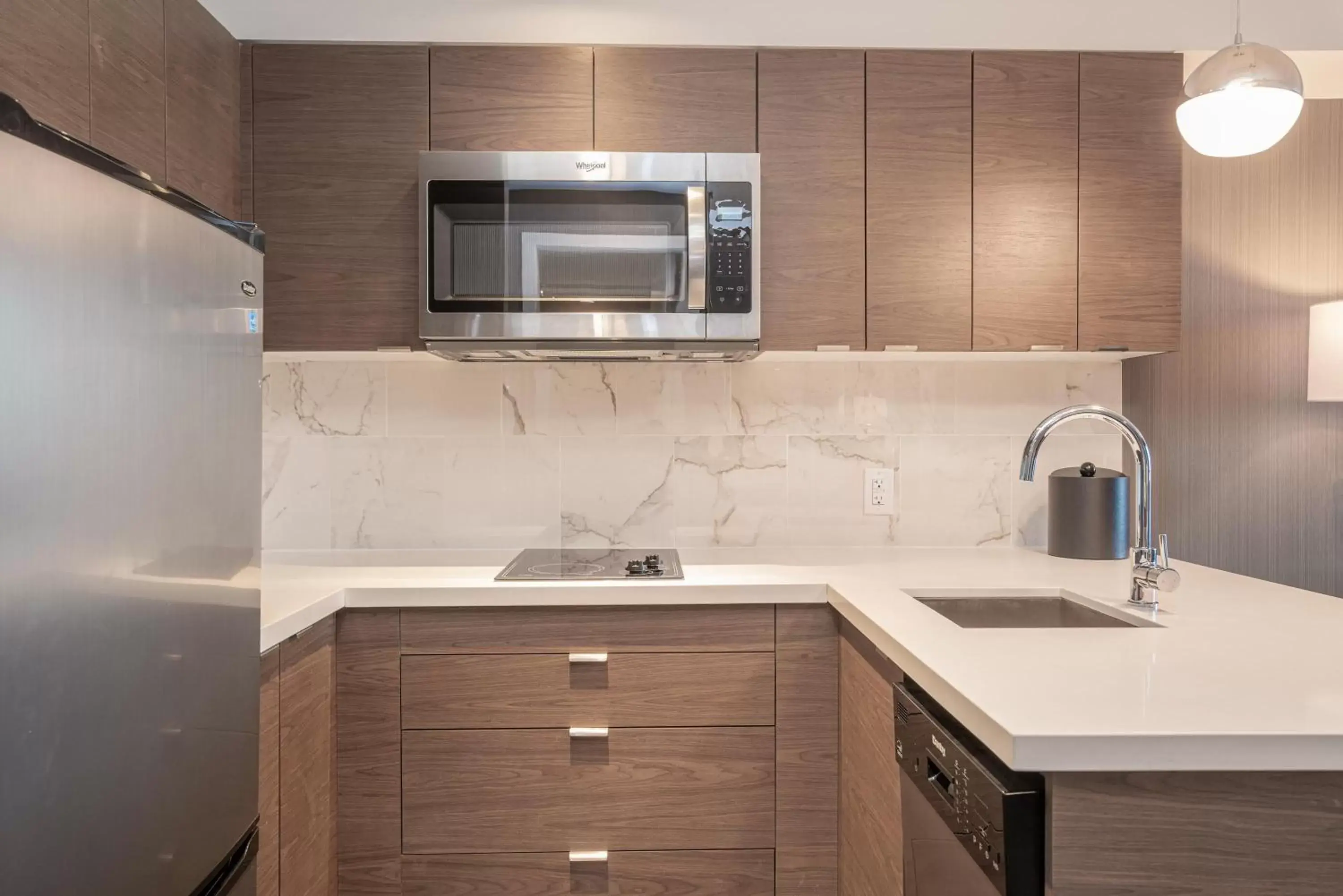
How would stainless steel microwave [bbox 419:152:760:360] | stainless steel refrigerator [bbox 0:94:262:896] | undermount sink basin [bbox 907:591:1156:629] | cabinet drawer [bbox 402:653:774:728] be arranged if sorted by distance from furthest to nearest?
stainless steel microwave [bbox 419:152:760:360] → cabinet drawer [bbox 402:653:774:728] → undermount sink basin [bbox 907:591:1156:629] → stainless steel refrigerator [bbox 0:94:262:896]

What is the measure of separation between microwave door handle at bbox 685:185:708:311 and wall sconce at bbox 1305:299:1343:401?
4.78 feet

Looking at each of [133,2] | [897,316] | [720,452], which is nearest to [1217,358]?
[897,316]

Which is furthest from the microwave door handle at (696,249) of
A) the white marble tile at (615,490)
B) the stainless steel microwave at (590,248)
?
the white marble tile at (615,490)

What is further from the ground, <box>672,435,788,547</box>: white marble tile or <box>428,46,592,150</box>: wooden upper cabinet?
<box>428,46,592,150</box>: wooden upper cabinet

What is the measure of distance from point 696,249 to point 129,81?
1115 mm

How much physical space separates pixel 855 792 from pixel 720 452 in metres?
0.95

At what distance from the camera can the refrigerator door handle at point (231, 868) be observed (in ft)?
3.03

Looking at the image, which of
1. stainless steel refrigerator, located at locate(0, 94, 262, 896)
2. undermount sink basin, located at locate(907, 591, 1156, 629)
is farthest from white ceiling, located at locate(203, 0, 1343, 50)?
undermount sink basin, located at locate(907, 591, 1156, 629)

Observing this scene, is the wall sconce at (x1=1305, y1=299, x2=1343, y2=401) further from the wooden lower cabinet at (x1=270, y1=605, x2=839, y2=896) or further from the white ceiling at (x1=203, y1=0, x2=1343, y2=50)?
the wooden lower cabinet at (x1=270, y1=605, x2=839, y2=896)

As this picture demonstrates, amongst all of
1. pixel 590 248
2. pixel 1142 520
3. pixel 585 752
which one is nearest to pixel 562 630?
pixel 585 752

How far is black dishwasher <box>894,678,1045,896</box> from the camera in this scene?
84cm

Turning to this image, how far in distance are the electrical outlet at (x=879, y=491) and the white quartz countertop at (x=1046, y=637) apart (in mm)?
123

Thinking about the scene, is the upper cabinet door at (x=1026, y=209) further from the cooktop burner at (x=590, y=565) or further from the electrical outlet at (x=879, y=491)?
the cooktop burner at (x=590, y=565)

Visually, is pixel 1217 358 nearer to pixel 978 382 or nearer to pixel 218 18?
pixel 978 382
